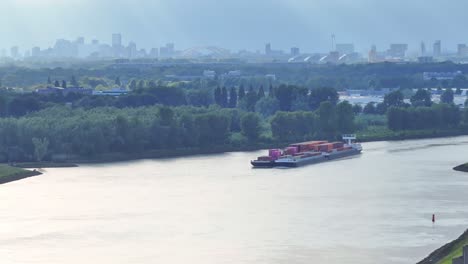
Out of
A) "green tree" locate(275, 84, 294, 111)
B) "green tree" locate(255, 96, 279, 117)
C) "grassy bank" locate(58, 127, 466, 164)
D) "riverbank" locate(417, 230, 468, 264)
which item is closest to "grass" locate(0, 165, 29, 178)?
"grassy bank" locate(58, 127, 466, 164)

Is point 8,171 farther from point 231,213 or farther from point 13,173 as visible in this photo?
point 231,213

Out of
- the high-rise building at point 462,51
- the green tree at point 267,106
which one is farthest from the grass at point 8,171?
the high-rise building at point 462,51

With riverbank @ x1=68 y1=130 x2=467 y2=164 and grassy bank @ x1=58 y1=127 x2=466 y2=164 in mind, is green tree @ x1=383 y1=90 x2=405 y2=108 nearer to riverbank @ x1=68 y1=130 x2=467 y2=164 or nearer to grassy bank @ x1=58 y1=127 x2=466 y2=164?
grassy bank @ x1=58 y1=127 x2=466 y2=164

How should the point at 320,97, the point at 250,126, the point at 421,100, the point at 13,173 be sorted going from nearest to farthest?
the point at 13,173
the point at 250,126
the point at 320,97
the point at 421,100

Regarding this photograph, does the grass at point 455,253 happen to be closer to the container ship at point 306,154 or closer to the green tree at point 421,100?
the container ship at point 306,154

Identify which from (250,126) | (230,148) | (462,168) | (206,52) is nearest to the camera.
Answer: (462,168)

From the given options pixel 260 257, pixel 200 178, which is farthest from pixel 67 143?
pixel 260 257

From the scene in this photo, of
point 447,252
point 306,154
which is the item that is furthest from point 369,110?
point 447,252
